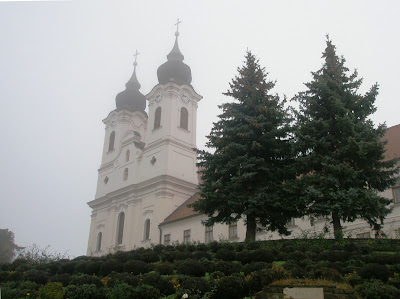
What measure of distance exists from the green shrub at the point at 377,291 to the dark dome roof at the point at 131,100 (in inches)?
1600

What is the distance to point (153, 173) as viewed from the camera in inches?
1606

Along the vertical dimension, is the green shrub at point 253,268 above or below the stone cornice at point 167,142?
below

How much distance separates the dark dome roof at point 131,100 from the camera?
49.2m

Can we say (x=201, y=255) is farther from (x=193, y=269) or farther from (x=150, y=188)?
(x=150, y=188)

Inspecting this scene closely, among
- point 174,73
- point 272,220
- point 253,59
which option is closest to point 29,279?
point 272,220

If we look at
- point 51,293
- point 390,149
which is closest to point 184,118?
point 390,149

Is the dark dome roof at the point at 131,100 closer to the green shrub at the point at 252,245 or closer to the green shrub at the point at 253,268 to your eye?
the green shrub at the point at 252,245

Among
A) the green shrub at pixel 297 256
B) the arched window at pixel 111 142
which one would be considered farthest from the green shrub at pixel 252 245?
the arched window at pixel 111 142

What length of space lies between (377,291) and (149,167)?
107 ft

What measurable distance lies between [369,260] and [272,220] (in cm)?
703

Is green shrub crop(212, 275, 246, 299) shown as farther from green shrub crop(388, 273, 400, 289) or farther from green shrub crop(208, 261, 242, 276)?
green shrub crop(388, 273, 400, 289)

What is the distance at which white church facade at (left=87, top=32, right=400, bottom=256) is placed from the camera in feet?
125

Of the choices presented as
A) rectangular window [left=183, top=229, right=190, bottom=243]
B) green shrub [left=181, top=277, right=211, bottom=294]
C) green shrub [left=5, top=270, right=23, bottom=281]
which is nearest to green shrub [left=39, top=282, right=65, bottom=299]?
green shrub [left=181, top=277, right=211, bottom=294]

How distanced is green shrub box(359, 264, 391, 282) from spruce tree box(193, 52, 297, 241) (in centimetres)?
795
